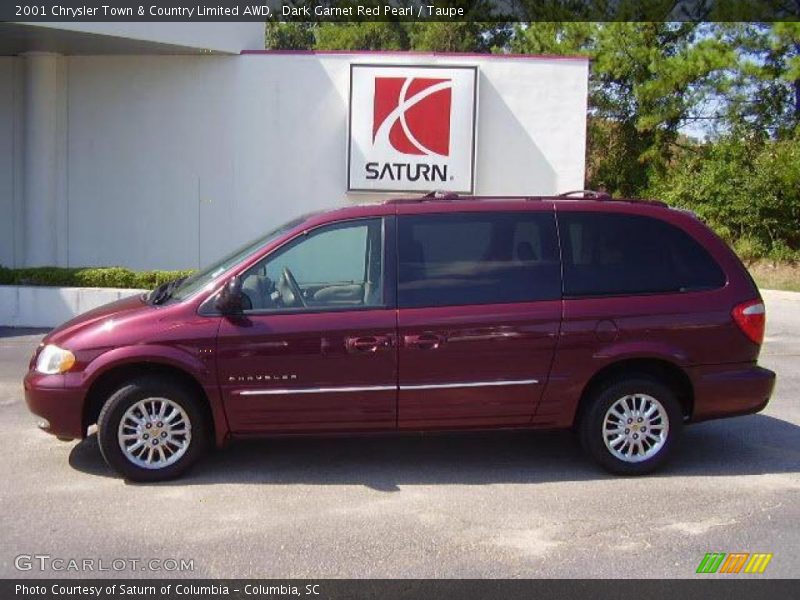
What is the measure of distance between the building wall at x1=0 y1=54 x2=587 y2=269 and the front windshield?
8625mm

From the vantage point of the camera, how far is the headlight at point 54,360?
18.2ft

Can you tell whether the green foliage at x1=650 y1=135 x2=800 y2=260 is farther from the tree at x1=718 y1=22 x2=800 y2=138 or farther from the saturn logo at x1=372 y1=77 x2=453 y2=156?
the saturn logo at x1=372 y1=77 x2=453 y2=156

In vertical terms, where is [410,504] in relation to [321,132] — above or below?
below

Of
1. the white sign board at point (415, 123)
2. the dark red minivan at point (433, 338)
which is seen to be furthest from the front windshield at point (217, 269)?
the white sign board at point (415, 123)

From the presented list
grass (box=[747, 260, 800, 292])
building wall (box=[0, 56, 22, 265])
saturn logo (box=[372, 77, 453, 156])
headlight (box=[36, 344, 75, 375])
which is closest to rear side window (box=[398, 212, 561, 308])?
headlight (box=[36, 344, 75, 375])

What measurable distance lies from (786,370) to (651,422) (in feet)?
15.2

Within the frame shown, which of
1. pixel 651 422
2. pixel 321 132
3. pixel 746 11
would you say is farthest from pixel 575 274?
pixel 746 11

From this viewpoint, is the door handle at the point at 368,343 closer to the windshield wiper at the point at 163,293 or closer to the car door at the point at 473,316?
the car door at the point at 473,316

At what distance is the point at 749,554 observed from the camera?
458 centimetres
